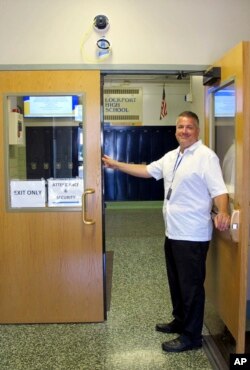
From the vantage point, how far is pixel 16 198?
258 cm

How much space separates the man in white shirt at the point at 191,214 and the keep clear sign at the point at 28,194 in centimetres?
95

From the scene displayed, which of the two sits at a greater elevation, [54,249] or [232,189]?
[232,189]

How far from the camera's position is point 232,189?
7.13 ft

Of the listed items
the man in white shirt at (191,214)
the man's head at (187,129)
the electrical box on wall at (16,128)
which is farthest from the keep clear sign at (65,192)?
the man's head at (187,129)

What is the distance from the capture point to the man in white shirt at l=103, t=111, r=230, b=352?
2.17m

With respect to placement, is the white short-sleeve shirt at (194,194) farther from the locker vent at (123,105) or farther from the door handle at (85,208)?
the locker vent at (123,105)

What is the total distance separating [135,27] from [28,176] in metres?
1.36

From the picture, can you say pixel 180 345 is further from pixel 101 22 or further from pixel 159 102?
pixel 159 102

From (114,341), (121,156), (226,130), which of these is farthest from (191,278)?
(121,156)

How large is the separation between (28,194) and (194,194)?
4.03 feet

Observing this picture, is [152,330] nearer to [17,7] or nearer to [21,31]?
[21,31]

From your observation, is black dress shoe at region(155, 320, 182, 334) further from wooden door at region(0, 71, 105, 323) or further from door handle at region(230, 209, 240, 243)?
door handle at region(230, 209, 240, 243)

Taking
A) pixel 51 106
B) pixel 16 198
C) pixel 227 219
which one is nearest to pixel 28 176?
pixel 16 198

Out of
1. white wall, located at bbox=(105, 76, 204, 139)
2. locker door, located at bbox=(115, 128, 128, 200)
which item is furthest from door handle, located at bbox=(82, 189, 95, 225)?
white wall, located at bbox=(105, 76, 204, 139)
